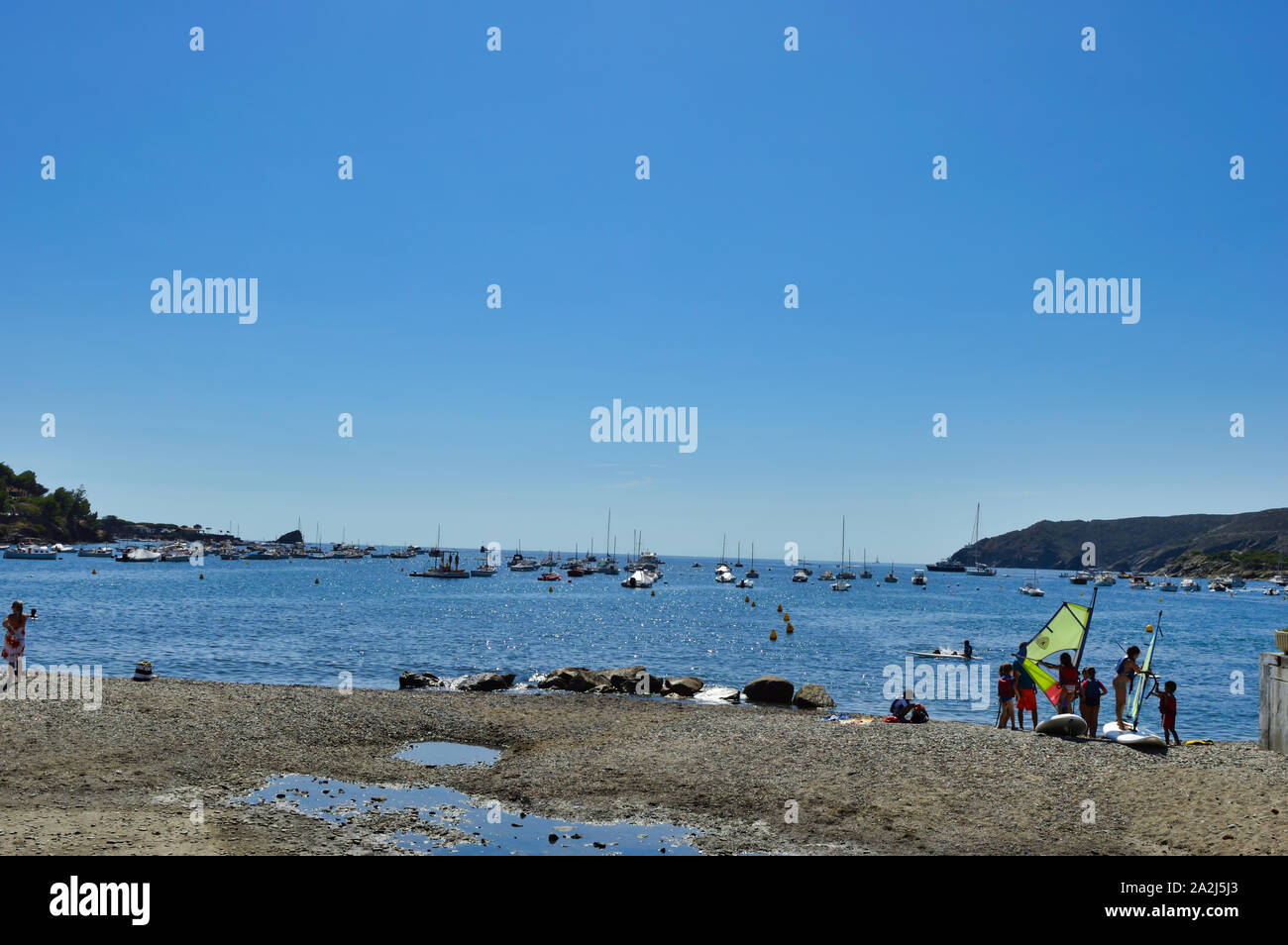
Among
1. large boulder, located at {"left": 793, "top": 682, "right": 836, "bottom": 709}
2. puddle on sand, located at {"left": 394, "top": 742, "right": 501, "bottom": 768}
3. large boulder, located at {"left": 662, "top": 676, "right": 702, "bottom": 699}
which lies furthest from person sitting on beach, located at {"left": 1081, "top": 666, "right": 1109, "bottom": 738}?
large boulder, located at {"left": 662, "top": 676, "right": 702, "bottom": 699}

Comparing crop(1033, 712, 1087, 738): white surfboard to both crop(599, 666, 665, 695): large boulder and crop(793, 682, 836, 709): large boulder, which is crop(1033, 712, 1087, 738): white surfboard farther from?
crop(599, 666, 665, 695): large boulder

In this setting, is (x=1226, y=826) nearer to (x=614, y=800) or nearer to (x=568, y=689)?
(x=614, y=800)

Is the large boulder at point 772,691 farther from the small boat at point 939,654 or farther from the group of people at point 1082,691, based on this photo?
the small boat at point 939,654

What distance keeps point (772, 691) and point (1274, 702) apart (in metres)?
17.3

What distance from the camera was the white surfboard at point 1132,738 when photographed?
20.7 meters

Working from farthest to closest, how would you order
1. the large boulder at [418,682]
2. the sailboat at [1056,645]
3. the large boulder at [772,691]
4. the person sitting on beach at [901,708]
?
A: the large boulder at [418,682], the large boulder at [772,691], the person sitting on beach at [901,708], the sailboat at [1056,645]

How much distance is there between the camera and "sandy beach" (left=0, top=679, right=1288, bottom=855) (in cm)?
1492

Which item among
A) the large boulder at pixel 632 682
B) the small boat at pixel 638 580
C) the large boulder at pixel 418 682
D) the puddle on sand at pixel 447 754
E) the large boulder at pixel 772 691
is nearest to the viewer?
the puddle on sand at pixel 447 754

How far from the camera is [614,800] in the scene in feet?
59.7

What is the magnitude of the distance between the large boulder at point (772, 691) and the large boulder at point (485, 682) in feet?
36.9

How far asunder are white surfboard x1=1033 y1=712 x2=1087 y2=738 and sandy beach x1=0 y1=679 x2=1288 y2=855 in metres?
0.74

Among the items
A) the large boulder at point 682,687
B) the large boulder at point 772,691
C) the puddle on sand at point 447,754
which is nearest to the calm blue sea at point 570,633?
the large boulder at point 772,691

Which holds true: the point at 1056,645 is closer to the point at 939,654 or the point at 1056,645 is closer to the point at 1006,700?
the point at 1006,700

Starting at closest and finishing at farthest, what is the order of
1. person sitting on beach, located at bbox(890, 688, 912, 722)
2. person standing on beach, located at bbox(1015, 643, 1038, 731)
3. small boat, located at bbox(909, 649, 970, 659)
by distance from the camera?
person standing on beach, located at bbox(1015, 643, 1038, 731), person sitting on beach, located at bbox(890, 688, 912, 722), small boat, located at bbox(909, 649, 970, 659)
